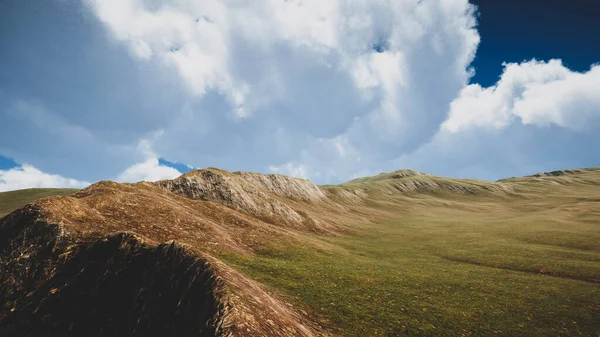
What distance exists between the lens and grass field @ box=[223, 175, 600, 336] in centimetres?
1689

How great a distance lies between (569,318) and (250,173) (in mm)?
95921

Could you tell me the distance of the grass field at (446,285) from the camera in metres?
16.9

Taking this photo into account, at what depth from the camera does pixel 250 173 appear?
105m

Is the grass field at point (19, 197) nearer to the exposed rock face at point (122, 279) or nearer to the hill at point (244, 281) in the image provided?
the hill at point (244, 281)

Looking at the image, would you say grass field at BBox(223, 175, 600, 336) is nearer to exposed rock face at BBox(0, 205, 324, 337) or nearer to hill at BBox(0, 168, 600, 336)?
hill at BBox(0, 168, 600, 336)

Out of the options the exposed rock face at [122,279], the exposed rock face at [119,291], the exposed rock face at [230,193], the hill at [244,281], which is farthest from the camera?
the exposed rock face at [230,193]

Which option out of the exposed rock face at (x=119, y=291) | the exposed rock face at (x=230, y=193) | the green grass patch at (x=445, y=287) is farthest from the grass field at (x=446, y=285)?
the exposed rock face at (x=230, y=193)

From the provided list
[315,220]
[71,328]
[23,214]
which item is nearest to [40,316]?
[71,328]

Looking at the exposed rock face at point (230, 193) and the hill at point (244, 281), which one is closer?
the hill at point (244, 281)

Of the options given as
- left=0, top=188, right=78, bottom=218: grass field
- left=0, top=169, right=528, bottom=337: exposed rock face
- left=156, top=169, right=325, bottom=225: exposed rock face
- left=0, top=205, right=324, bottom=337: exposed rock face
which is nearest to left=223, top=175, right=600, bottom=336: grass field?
left=0, top=169, right=528, bottom=337: exposed rock face

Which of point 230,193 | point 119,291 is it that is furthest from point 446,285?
point 230,193

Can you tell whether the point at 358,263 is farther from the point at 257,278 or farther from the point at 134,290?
the point at 134,290

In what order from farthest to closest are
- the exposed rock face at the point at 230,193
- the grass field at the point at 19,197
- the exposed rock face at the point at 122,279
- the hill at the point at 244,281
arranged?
the grass field at the point at 19,197
the exposed rock face at the point at 230,193
the hill at the point at 244,281
the exposed rock face at the point at 122,279

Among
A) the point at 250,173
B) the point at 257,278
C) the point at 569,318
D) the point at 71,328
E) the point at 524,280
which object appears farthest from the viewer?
the point at 250,173
